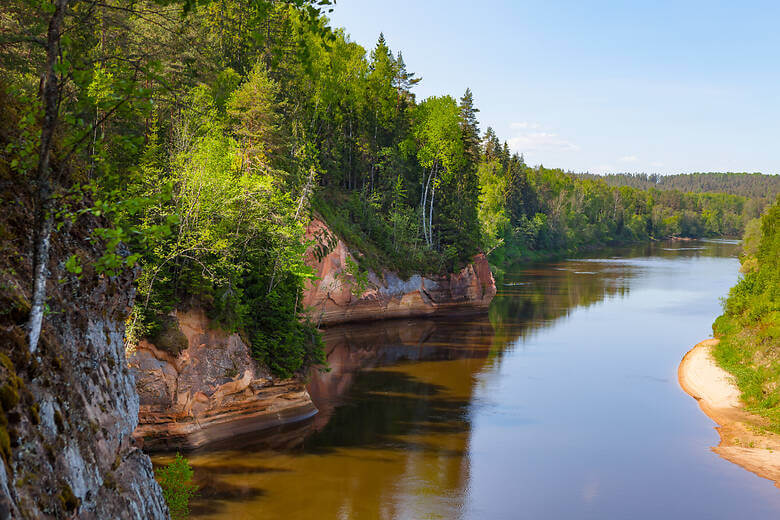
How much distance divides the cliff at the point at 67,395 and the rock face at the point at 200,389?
45.1 feet

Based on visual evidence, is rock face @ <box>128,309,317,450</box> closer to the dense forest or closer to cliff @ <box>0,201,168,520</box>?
cliff @ <box>0,201,168,520</box>

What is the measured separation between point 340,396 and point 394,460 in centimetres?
791

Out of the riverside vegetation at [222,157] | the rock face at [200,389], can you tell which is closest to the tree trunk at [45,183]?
the riverside vegetation at [222,157]

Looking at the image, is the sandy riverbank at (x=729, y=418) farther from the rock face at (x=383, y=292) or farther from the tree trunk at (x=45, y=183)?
the tree trunk at (x=45, y=183)

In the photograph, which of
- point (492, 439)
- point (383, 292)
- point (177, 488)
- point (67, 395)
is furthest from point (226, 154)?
point (383, 292)

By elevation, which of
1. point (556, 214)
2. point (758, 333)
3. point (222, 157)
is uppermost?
point (556, 214)

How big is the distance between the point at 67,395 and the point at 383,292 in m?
40.8

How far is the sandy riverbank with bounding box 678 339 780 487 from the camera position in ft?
80.4

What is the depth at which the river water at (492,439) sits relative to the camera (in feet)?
67.6

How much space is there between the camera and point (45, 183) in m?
6.13

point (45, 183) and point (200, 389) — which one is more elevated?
point (45, 183)

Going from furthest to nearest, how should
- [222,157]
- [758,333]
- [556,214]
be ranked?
[556,214]
[758,333]
[222,157]

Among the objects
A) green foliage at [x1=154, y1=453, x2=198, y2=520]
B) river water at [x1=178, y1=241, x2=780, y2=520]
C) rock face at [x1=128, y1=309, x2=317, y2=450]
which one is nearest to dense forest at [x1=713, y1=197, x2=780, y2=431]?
river water at [x1=178, y1=241, x2=780, y2=520]

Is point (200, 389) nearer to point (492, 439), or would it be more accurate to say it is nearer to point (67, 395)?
point (492, 439)
